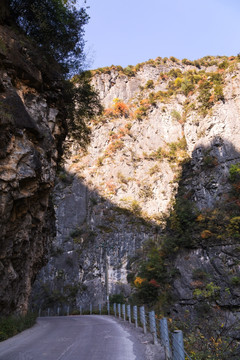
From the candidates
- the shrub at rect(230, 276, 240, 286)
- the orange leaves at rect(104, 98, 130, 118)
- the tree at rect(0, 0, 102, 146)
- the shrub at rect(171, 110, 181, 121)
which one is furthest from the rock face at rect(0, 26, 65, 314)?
the orange leaves at rect(104, 98, 130, 118)

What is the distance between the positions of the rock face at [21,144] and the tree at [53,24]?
66.2 inches

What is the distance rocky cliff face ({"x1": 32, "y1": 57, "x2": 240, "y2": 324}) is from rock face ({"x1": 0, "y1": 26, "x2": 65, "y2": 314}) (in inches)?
565

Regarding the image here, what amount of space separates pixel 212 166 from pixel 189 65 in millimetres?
47794

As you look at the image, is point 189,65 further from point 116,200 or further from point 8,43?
point 8,43

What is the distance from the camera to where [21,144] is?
31.7ft

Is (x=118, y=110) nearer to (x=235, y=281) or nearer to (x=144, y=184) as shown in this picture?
(x=144, y=184)

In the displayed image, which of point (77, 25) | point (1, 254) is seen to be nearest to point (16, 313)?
point (1, 254)

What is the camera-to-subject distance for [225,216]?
78.4ft

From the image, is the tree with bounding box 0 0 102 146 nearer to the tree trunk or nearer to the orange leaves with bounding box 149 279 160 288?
the tree trunk

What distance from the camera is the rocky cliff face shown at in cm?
2704

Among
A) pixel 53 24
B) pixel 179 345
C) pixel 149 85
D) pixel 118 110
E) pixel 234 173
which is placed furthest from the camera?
pixel 149 85

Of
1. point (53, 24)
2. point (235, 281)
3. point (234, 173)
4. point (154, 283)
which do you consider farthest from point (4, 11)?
point (234, 173)

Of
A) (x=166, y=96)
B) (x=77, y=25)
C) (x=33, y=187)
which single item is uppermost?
(x=166, y=96)

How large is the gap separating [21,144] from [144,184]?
32671mm
